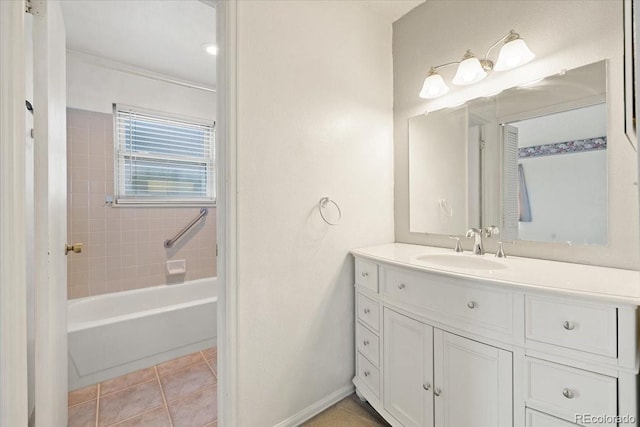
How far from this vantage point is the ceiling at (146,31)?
71.2 inches

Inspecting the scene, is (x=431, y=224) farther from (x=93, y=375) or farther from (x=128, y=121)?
(x=128, y=121)

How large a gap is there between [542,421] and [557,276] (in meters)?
0.49

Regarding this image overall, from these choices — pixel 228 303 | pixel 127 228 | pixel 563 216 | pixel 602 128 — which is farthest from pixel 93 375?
pixel 602 128

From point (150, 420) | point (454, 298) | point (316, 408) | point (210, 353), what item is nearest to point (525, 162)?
point (454, 298)

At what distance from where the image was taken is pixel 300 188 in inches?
58.5

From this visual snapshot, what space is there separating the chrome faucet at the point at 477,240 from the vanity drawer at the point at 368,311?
0.63 m

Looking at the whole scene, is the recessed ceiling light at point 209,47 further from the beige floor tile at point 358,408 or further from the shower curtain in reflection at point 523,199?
the beige floor tile at point 358,408

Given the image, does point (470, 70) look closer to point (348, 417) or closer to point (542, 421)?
point (542, 421)

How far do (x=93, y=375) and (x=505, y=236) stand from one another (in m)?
2.76

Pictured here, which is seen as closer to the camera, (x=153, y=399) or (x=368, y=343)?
(x=368, y=343)

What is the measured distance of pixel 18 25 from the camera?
34.0 inches

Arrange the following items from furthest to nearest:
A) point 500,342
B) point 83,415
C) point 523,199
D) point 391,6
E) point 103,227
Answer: point 103,227
point 391,6
point 83,415
point 523,199
point 500,342

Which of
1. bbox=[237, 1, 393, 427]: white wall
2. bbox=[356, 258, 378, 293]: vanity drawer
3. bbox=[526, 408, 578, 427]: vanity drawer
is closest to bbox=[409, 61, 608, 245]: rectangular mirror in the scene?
bbox=[237, 1, 393, 427]: white wall

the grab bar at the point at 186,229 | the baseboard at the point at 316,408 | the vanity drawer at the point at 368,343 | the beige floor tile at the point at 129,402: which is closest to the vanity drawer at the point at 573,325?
the vanity drawer at the point at 368,343
